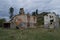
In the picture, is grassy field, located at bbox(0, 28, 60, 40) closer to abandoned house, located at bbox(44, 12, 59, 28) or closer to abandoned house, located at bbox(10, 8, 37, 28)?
abandoned house, located at bbox(10, 8, 37, 28)

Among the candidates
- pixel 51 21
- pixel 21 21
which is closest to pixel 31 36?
pixel 21 21

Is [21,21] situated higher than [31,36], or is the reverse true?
[21,21]

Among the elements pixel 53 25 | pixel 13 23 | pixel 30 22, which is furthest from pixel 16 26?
pixel 53 25

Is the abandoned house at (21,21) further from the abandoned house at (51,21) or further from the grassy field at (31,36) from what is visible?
the grassy field at (31,36)

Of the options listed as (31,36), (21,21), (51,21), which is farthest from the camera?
(51,21)

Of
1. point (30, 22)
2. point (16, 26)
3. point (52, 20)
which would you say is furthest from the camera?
point (52, 20)

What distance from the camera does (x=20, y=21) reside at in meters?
46.9

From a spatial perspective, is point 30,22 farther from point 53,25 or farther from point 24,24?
point 53,25

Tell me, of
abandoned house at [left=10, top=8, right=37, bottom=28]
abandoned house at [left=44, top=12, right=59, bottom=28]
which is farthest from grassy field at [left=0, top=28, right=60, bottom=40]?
abandoned house at [left=44, top=12, right=59, bottom=28]

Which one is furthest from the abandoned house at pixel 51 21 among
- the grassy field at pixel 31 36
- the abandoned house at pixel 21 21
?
the grassy field at pixel 31 36

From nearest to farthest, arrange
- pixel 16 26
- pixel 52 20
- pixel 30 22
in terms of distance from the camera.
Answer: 1. pixel 16 26
2. pixel 30 22
3. pixel 52 20

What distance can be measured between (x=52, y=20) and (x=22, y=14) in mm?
10381

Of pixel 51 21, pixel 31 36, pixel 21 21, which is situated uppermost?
pixel 21 21

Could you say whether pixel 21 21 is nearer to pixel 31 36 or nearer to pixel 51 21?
pixel 51 21
